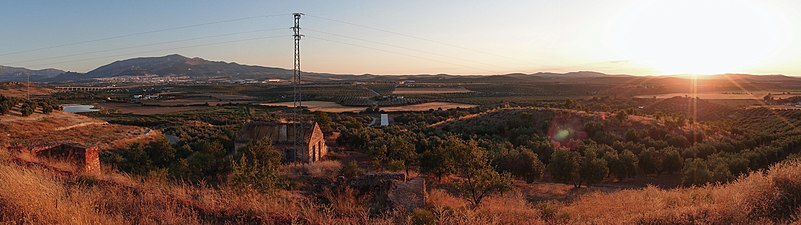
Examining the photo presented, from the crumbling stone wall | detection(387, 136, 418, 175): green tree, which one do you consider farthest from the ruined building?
the crumbling stone wall

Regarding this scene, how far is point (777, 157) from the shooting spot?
30.1 m

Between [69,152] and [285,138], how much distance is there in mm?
15248

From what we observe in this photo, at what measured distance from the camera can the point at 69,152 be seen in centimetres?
1599

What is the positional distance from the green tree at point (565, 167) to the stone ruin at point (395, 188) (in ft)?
45.6

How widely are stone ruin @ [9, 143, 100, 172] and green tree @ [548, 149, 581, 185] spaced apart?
72.9 ft

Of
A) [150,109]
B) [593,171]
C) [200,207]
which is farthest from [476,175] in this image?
[150,109]

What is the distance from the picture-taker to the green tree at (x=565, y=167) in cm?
2464

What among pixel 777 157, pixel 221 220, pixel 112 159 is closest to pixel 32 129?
pixel 112 159

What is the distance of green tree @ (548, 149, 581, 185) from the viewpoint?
24641 mm

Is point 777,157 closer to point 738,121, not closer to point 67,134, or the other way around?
point 738,121

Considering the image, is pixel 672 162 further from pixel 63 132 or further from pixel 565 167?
pixel 63 132

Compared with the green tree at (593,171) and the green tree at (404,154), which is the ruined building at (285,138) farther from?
the green tree at (593,171)

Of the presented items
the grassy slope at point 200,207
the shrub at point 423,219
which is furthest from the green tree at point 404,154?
the shrub at point 423,219

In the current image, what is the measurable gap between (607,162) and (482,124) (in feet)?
76.8
